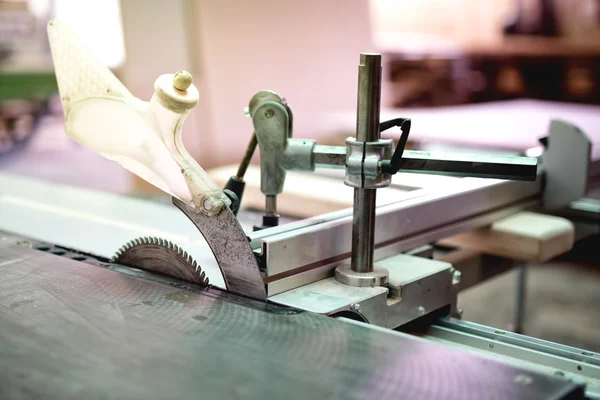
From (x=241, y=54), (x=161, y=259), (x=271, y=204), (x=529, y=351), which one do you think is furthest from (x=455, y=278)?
(x=241, y=54)

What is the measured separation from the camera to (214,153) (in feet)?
10.1

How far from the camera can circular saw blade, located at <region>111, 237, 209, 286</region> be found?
862 millimetres

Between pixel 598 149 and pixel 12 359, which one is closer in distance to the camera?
pixel 12 359

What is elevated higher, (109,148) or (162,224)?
(109,148)

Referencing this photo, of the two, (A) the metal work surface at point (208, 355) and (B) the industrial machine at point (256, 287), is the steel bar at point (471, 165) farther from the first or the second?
(A) the metal work surface at point (208, 355)

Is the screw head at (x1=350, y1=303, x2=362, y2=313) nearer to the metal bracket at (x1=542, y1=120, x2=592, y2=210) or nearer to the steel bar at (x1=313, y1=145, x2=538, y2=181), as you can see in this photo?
the steel bar at (x1=313, y1=145, x2=538, y2=181)

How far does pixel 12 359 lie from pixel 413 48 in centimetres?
428

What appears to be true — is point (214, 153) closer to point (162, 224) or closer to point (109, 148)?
point (162, 224)

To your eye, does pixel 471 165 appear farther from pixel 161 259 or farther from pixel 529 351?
pixel 161 259

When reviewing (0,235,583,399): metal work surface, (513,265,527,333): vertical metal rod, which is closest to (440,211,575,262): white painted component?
(0,235,583,399): metal work surface

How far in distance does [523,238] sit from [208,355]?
0.73 m

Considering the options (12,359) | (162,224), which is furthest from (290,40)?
(12,359)

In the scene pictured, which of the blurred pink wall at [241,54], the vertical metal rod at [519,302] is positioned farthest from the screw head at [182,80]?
the blurred pink wall at [241,54]

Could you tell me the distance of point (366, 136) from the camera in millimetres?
833
